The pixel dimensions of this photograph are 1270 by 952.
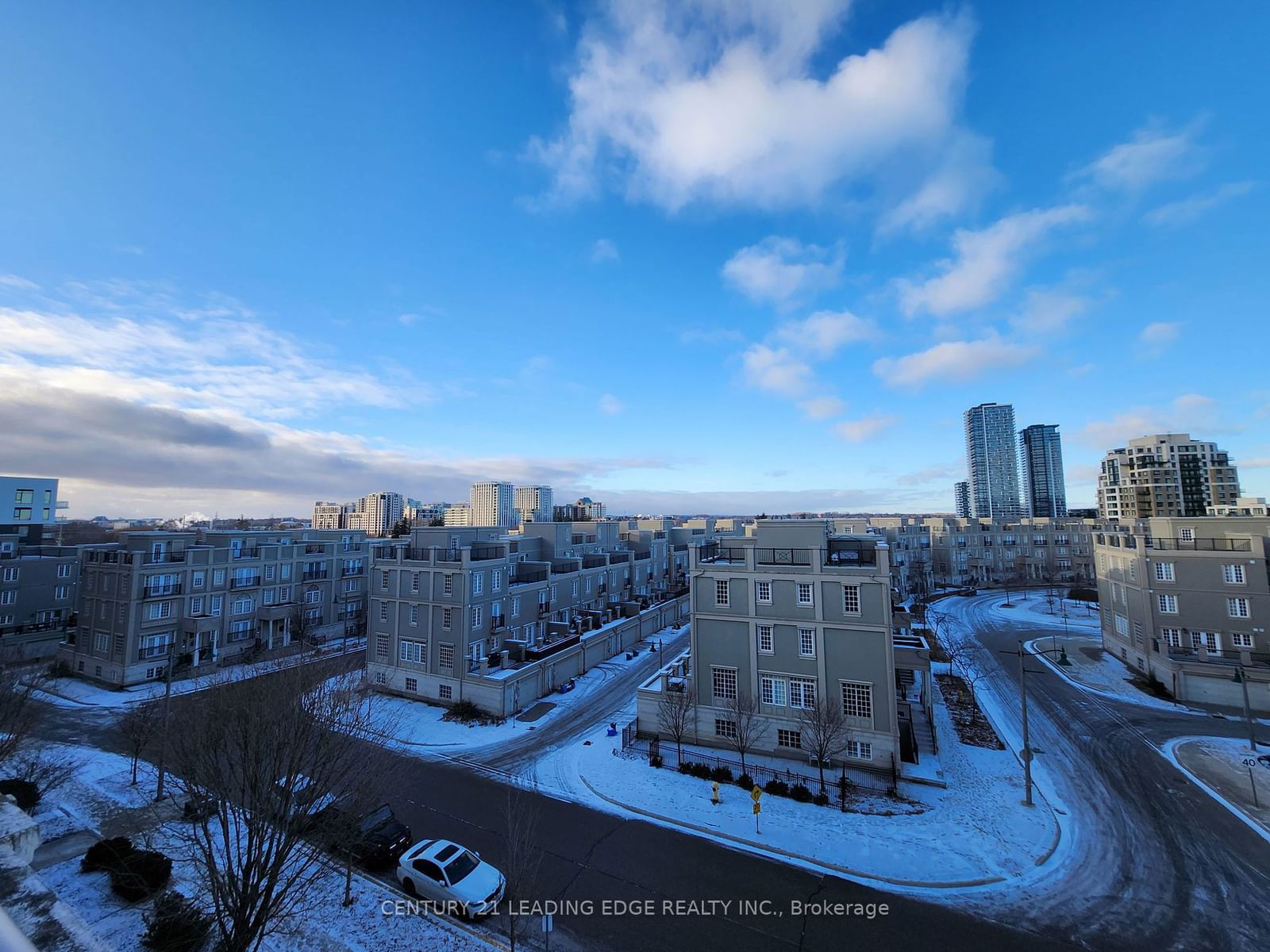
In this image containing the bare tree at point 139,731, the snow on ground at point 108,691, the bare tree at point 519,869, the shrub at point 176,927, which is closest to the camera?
the shrub at point 176,927

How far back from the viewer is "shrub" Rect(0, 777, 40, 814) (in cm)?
2097

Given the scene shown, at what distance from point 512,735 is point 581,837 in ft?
37.9

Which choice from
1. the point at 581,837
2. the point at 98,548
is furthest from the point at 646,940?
the point at 98,548

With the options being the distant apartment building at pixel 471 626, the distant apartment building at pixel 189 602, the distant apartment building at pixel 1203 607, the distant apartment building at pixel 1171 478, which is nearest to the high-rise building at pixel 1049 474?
the distant apartment building at pixel 1171 478

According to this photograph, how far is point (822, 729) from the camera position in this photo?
80.7 feet

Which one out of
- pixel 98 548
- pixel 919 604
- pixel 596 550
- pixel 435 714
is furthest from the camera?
pixel 919 604

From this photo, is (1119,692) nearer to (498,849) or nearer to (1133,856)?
(1133,856)

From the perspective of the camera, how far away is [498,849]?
20.2m

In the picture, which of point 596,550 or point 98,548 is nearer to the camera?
point 98,548

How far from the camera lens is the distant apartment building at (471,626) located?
118 ft

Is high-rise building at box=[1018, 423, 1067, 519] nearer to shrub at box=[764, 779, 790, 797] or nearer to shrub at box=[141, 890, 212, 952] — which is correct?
shrub at box=[764, 779, 790, 797]

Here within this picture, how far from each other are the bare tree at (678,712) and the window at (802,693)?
17.2 ft

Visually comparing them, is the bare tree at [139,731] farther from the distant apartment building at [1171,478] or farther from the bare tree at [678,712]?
the distant apartment building at [1171,478]

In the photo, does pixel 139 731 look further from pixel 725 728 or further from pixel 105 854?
pixel 725 728
